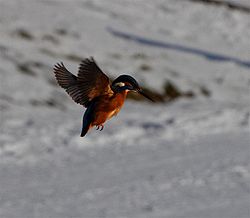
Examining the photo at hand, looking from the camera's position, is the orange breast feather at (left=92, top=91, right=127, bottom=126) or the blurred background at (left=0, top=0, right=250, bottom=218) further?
the blurred background at (left=0, top=0, right=250, bottom=218)

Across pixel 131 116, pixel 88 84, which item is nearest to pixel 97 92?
pixel 88 84

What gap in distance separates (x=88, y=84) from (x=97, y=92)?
0.04 metres

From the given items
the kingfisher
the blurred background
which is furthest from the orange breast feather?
the blurred background

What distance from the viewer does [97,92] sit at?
1.65 m

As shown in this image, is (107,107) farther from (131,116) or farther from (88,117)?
(131,116)

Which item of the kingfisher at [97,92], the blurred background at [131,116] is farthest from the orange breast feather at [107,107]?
the blurred background at [131,116]

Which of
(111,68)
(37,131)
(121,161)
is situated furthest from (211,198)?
(111,68)

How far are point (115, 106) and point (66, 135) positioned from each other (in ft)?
29.8

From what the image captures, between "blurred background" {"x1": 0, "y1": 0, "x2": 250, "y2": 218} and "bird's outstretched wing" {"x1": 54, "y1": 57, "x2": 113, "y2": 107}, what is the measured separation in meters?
6.56

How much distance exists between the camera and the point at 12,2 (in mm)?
16219

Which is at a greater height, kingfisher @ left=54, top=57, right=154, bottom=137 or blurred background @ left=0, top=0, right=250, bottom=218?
blurred background @ left=0, top=0, right=250, bottom=218

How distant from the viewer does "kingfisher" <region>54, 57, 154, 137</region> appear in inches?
62.6

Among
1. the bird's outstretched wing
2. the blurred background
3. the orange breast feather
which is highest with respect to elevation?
the blurred background

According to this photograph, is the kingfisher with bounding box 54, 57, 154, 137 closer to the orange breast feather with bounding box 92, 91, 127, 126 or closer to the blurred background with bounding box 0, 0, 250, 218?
the orange breast feather with bounding box 92, 91, 127, 126
